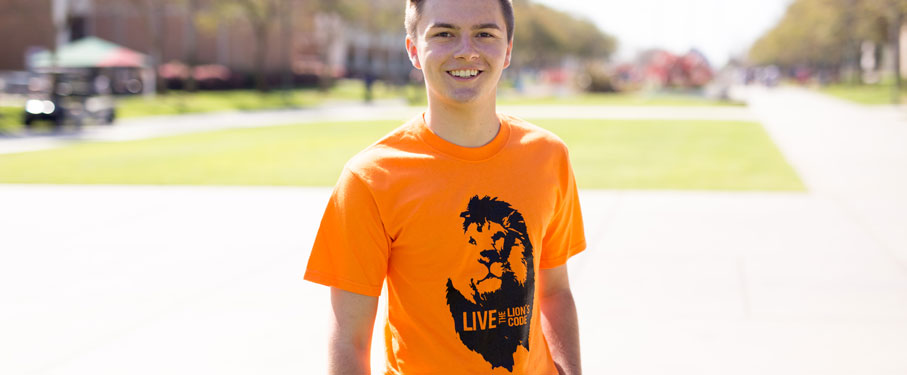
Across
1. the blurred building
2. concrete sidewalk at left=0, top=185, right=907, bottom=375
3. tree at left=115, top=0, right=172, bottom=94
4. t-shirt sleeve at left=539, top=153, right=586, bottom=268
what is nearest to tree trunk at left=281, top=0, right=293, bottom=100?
the blurred building

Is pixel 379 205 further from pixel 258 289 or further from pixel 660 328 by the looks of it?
pixel 258 289

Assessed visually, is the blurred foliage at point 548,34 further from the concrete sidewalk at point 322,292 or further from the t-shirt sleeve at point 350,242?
the t-shirt sleeve at point 350,242

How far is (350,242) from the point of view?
1.92m

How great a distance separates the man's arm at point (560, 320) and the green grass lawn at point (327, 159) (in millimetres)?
9601

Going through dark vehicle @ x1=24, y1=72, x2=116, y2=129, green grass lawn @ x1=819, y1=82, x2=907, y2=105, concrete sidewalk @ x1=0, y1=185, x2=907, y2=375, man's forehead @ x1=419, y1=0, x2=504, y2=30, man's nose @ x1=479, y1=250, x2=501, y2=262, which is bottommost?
green grass lawn @ x1=819, y1=82, x2=907, y2=105

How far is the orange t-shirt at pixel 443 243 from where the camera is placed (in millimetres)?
1924

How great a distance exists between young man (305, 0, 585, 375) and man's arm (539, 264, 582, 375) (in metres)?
0.18

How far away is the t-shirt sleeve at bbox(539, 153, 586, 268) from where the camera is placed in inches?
85.9

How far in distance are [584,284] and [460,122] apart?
4465mm

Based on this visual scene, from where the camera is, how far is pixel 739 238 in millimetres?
8008

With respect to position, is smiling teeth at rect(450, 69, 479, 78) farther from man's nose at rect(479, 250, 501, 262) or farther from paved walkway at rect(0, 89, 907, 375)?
paved walkway at rect(0, 89, 907, 375)

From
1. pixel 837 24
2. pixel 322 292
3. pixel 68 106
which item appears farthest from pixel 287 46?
pixel 322 292

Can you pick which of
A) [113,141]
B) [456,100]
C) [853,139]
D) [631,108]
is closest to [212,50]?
[631,108]

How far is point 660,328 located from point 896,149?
1324 centimetres
